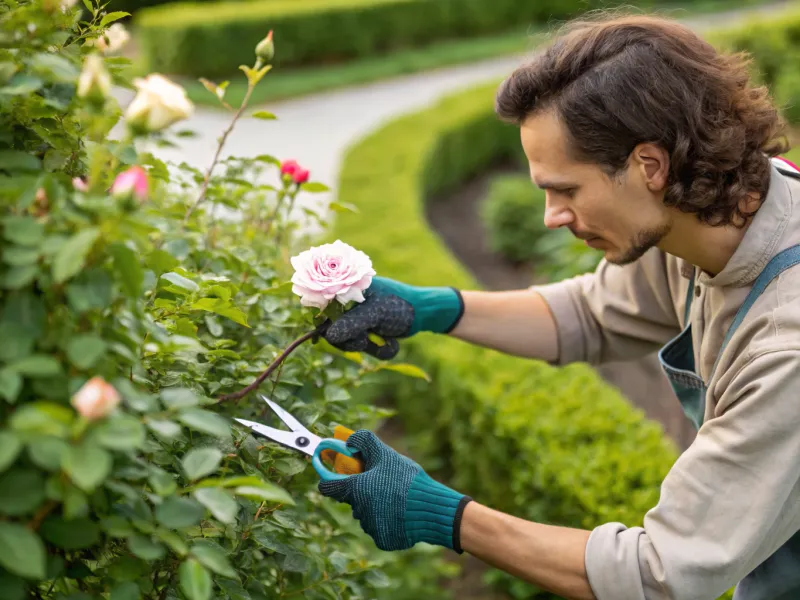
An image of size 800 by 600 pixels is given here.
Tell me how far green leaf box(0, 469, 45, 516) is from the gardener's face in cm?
122

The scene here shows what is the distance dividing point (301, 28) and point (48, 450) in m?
11.9

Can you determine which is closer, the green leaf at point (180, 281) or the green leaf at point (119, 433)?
the green leaf at point (119, 433)

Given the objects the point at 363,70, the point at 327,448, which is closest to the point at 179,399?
the point at 327,448

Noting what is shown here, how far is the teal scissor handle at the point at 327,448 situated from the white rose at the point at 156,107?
0.77 m

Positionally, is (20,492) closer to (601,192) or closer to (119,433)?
(119,433)

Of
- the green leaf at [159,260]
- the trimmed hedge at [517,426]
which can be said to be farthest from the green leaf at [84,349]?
the trimmed hedge at [517,426]

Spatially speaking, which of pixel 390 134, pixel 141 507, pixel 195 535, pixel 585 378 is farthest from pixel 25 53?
pixel 390 134

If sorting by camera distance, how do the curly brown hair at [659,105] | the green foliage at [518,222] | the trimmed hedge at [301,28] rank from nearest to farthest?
the curly brown hair at [659,105] → the green foliage at [518,222] → the trimmed hedge at [301,28]

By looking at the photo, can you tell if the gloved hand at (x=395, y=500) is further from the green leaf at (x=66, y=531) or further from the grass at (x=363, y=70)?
the grass at (x=363, y=70)

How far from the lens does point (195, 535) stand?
4.07 ft

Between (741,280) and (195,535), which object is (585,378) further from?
(195,535)

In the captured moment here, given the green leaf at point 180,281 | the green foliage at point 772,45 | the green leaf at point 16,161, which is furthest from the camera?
the green foliage at point 772,45

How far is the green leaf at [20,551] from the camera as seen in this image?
2.59ft

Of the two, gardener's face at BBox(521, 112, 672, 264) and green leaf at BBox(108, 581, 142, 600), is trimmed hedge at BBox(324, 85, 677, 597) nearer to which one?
gardener's face at BBox(521, 112, 672, 264)
